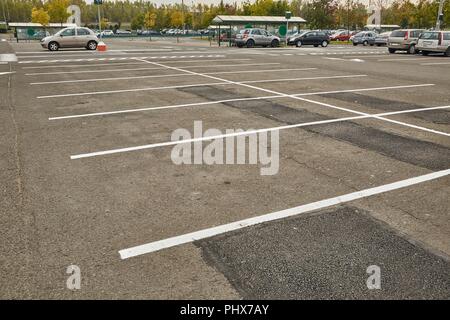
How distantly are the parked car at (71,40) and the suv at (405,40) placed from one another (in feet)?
72.6

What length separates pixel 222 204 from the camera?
471 cm

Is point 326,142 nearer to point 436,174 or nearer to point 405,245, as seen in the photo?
point 436,174

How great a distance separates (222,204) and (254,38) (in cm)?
3316

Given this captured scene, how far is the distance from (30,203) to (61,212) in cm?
49

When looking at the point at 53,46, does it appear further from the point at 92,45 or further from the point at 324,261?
the point at 324,261

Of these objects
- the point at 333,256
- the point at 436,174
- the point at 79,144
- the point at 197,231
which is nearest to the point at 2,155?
the point at 79,144

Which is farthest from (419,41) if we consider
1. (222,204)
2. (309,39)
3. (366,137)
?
(222,204)

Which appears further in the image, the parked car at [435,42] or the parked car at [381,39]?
the parked car at [381,39]

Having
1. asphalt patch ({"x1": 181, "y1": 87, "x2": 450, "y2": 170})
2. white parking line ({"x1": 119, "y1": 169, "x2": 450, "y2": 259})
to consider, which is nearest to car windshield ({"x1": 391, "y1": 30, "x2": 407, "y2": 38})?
asphalt patch ({"x1": 181, "y1": 87, "x2": 450, "y2": 170})

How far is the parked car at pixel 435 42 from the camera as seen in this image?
26922 millimetres

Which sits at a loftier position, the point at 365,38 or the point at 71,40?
the point at 365,38

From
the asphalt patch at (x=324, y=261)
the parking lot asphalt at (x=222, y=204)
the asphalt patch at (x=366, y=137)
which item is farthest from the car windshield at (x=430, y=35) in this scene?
the asphalt patch at (x=324, y=261)

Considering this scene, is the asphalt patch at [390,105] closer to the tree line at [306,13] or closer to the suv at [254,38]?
the suv at [254,38]

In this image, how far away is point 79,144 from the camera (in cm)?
688
